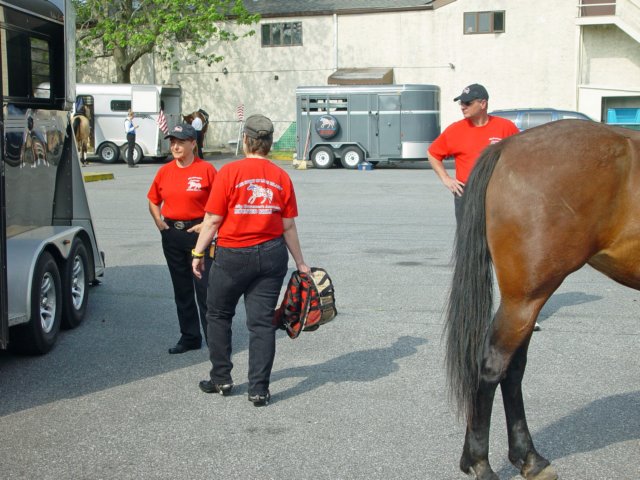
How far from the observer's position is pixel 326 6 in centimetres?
4069

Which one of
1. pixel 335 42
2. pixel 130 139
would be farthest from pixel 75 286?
pixel 335 42

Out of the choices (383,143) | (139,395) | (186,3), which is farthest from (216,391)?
(186,3)

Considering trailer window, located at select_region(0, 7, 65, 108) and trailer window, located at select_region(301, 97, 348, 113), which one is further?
trailer window, located at select_region(301, 97, 348, 113)

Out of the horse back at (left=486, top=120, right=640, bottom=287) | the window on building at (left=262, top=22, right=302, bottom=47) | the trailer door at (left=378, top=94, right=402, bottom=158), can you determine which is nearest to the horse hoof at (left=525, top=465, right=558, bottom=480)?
the horse back at (left=486, top=120, right=640, bottom=287)

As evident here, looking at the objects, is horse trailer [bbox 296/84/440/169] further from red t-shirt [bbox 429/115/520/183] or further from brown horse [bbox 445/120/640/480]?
brown horse [bbox 445/120/640/480]

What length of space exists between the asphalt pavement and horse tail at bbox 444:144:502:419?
496mm

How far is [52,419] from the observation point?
5277mm

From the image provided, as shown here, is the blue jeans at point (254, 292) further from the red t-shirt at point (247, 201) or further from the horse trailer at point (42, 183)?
the horse trailer at point (42, 183)

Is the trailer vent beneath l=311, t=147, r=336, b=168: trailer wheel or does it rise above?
above

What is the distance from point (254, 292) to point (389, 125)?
2348 cm

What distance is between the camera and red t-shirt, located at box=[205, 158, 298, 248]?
5383mm

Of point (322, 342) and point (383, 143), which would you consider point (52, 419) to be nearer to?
point (322, 342)

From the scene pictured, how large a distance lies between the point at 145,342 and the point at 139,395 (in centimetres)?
143

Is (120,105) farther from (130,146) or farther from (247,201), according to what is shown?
(247,201)
